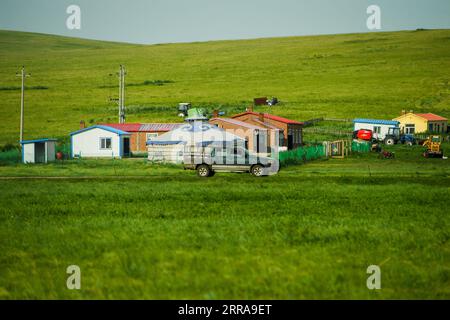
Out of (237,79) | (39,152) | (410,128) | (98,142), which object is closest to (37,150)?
(39,152)

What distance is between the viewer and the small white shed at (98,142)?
55781 millimetres

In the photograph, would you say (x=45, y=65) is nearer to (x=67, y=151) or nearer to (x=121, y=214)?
(x=67, y=151)

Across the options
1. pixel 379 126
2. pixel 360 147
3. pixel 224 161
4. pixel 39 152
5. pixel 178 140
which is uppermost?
pixel 379 126

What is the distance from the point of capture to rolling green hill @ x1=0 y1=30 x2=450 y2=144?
10094 centimetres

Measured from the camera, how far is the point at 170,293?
10.7 m

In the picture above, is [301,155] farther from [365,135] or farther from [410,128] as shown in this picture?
[410,128]

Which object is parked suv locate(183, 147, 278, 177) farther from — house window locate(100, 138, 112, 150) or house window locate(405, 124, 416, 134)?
house window locate(405, 124, 416, 134)

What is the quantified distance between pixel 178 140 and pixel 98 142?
26.9ft

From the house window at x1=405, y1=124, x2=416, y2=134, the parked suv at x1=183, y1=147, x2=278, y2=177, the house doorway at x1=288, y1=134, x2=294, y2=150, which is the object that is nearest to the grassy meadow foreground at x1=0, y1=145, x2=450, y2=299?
the parked suv at x1=183, y1=147, x2=278, y2=177

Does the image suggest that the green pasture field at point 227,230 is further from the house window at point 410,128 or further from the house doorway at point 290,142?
the house window at point 410,128

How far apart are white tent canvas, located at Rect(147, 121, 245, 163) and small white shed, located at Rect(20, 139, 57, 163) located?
6.99 m

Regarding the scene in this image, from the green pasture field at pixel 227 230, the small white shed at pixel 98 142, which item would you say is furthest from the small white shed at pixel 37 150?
the small white shed at pixel 98 142

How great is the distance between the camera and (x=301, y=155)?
4628 centimetres
